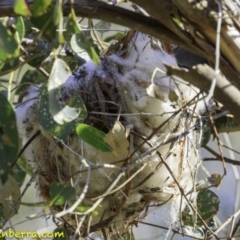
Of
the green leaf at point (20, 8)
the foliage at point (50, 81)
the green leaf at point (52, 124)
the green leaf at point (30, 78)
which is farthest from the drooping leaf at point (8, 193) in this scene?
the green leaf at point (30, 78)

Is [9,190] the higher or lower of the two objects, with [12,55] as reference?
lower

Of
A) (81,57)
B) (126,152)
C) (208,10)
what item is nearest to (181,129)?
(126,152)

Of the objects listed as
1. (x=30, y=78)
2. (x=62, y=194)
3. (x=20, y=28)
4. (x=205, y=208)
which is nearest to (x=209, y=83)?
(x=62, y=194)

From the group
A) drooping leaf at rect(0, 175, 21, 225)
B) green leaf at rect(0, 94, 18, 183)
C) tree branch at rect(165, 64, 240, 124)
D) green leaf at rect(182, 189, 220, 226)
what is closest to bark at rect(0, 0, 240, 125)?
tree branch at rect(165, 64, 240, 124)

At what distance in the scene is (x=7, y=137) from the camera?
2.80ft

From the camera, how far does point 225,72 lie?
83cm

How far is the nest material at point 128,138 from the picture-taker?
110cm

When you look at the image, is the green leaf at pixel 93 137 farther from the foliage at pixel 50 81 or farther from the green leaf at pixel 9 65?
the green leaf at pixel 9 65

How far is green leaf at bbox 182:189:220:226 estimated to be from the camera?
53.6 inches

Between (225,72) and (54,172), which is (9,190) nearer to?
(54,172)

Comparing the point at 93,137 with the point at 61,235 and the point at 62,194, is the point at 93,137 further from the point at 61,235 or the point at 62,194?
the point at 61,235

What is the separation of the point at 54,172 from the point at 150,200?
8.1 inches

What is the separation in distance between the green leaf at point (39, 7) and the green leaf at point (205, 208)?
68 cm

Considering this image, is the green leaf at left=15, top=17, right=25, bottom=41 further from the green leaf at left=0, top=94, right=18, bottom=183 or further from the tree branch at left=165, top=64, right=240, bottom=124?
the tree branch at left=165, top=64, right=240, bottom=124
